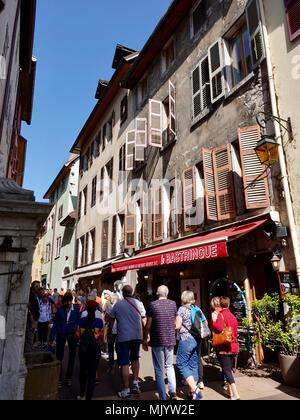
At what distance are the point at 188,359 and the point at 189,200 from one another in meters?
5.63

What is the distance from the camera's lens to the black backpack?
501cm

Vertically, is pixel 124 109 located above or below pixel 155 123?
above

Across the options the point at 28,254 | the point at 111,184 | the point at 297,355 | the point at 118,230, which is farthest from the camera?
the point at 111,184

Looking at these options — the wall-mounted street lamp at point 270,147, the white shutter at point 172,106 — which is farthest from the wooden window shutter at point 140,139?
the wall-mounted street lamp at point 270,147

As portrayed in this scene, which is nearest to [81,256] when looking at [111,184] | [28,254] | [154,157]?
[111,184]

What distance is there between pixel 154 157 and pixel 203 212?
4.64 m

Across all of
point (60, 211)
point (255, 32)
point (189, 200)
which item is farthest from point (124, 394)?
point (60, 211)

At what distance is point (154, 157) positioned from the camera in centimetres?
1307

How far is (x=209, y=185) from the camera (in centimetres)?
891

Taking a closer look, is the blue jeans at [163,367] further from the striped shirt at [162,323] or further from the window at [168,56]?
the window at [168,56]

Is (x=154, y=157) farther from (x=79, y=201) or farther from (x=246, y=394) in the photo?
(x=79, y=201)

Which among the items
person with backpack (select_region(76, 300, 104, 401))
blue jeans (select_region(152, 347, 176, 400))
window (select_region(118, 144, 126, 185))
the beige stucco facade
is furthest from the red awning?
window (select_region(118, 144, 126, 185))

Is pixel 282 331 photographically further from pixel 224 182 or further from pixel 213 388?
pixel 224 182

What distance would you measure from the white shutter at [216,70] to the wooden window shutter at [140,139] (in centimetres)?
441
